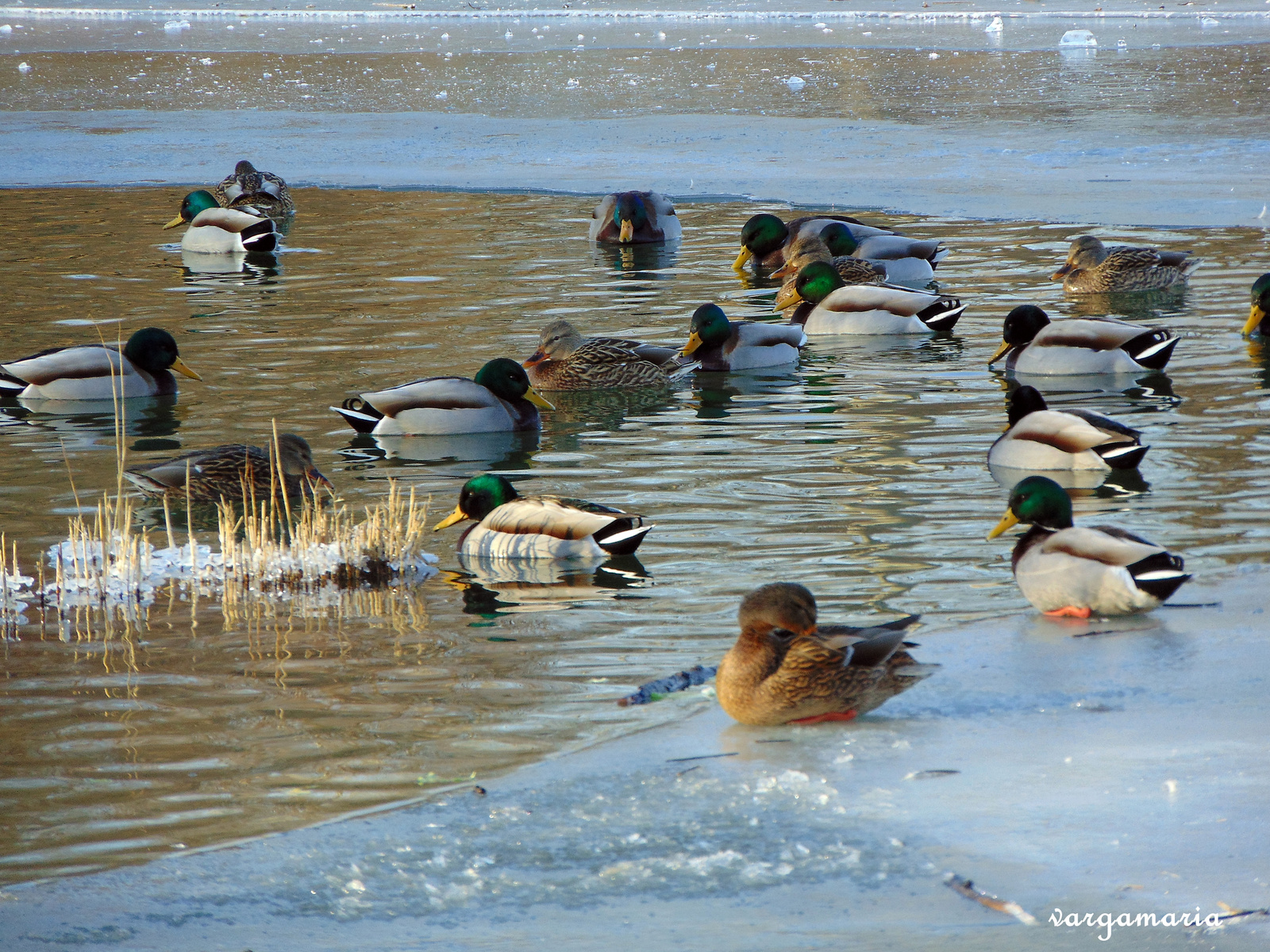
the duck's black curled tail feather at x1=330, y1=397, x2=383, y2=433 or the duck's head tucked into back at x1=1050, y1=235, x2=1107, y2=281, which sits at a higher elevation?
the duck's head tucked into back at x1=1050, y1=235, x2=1107, y2=281

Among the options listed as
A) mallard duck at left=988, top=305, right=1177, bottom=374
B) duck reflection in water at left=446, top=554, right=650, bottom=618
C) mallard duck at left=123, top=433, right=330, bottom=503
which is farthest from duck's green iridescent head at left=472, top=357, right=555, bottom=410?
mallard duck at left=988, top=305, right=1177, bottom=374

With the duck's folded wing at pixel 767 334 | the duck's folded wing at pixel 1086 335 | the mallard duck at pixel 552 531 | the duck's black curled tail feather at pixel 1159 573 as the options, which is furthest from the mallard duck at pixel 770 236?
the duck's black curled tail feather at pixel 1159 573

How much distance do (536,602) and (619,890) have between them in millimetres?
2688

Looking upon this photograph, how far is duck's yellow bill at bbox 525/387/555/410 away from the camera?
9.41 metres

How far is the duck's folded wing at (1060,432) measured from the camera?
7.83m

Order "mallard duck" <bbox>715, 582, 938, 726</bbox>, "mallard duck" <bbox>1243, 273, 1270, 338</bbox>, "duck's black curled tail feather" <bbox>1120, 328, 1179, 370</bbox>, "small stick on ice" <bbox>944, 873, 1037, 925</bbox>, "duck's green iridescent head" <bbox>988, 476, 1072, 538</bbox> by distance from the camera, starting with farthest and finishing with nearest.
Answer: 1. "mallard duck" <bbox>1243, 273, 1270, 338</bbox>
2. "duck's black curled tail feather" <bbox>1120, 328, 1179, 370</bbox>
3. "duck's green iridescent head" <bbox>988, 476, 1072, 538</bbox>
4. "mallard duck" <bbox>715, 582, 938, 726</bbox>
5. "small stick on ice" <bbox>944, 873, 1037, 925</bbox>

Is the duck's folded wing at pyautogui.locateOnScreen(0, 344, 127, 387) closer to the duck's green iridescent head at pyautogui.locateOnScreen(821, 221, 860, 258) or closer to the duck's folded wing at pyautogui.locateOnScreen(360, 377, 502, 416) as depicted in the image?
the duck's folded wing at pyautogui.locateOnScreen(360, 377, 502, 416)

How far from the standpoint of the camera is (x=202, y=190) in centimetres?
1767

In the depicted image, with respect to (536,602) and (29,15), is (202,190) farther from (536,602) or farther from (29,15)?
(29,15)

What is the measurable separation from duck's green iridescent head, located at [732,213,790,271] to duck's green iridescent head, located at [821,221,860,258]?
17.2 inches

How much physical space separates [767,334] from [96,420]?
4391 mm

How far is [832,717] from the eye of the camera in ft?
15.6

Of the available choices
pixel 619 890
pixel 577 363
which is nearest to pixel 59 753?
pixel 619 890

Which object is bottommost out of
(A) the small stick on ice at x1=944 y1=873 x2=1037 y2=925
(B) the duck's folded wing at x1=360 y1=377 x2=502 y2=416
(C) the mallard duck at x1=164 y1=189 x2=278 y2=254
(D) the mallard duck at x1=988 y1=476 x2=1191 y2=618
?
(A) the small stick on ice at x1=944 y1=873 x2=1037 y2=925
